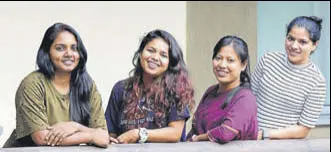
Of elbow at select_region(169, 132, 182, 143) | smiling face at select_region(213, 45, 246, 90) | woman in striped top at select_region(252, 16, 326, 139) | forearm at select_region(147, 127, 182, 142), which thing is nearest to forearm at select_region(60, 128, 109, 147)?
forearm at select_region(147, 127, 182, 142)

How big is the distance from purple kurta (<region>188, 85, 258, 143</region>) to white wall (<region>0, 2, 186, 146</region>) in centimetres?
191

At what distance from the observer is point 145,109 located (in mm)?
4973

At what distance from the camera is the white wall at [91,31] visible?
681cm

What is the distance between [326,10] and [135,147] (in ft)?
12.6

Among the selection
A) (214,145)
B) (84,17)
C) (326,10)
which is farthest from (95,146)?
(326,10)

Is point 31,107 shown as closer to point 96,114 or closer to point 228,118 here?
point 96,114

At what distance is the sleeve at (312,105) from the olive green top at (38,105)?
143 centimetres

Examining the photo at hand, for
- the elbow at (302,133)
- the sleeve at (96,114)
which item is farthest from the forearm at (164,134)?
the elbow at (302,133)

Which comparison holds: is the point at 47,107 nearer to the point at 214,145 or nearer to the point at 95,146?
the point at 95,146

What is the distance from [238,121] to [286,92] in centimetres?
53

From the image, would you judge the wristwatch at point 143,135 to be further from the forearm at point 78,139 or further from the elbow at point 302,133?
the elbow at point 302,133

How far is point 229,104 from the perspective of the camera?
16.7ft

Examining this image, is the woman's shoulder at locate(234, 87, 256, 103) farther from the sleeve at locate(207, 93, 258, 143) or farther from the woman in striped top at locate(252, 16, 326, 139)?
the woman in striped top at locate(252, 16, 326, 139)

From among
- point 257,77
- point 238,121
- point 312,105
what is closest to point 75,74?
point 238,121
